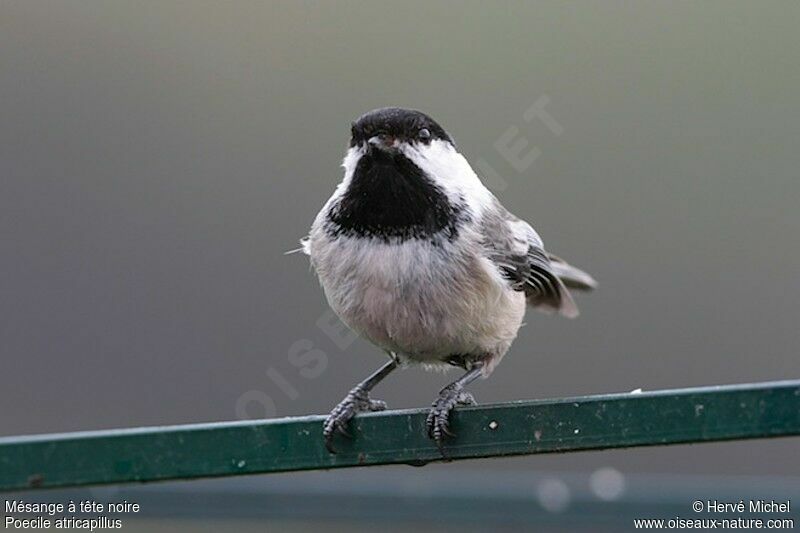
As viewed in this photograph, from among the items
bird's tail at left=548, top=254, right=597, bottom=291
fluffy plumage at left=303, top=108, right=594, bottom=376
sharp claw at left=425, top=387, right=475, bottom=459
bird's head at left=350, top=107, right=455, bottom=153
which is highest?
bird's head at left=350, top=107, right=455, bottom=153

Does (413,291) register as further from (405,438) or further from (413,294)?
(405,438)

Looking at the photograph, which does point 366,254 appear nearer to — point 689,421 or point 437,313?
point 437,313

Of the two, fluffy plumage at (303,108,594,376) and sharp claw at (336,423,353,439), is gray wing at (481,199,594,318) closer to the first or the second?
fluffy plumage at (303,108,594,376)

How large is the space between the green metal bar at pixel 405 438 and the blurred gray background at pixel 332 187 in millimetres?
2001

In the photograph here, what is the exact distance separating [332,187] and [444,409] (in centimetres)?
278

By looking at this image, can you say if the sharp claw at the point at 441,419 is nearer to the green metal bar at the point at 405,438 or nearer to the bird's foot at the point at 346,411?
the green metal bar at the point at 405,438

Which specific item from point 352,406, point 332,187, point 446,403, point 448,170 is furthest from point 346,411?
point 332,187

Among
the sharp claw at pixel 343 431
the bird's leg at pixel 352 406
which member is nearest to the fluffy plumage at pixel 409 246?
the bird's leg at pixel 352 406

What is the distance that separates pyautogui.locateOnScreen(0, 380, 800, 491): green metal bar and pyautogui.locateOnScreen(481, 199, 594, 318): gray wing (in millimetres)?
731

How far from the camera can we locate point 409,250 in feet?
9.06

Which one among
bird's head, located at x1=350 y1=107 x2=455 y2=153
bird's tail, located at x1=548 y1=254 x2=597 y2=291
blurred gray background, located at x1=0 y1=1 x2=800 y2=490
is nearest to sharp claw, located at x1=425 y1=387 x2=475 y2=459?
bird's head, located at x1=350 y1=107 x2=455 y2=153

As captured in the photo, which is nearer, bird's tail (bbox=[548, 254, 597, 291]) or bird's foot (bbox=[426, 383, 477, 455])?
bird's foot (bbox=[426, 383, 477, 455])

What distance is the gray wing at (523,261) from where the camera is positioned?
9.87 ft

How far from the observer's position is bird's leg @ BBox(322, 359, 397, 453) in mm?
2410
